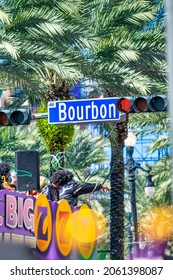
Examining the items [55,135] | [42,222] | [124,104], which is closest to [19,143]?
[55,135]

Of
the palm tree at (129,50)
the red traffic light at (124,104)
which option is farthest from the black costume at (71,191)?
the red traffic light at (124,104)

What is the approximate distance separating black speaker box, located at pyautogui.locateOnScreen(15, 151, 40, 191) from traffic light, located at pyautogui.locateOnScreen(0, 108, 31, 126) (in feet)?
2.64

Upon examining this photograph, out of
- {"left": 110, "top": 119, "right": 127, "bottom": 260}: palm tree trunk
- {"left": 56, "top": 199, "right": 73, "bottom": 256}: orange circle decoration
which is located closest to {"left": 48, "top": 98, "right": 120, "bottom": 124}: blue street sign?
{"left": 56, "top": 199, "right": 73, "bottom": 256}: orange circle decoration

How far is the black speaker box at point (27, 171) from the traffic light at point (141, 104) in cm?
250

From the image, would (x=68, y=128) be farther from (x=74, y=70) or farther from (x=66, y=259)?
(x=66, y=259)

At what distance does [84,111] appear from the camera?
20.3 m

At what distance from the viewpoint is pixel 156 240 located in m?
34.8

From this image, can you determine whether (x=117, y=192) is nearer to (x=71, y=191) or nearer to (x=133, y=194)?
(x=133, y=194)

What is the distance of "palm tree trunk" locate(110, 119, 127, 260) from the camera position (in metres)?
27.9

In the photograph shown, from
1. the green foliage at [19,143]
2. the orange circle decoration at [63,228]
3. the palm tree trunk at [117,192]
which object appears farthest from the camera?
the green foliage at [19,143]

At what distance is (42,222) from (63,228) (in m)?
1.41

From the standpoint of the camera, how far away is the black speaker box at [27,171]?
65.4 feet

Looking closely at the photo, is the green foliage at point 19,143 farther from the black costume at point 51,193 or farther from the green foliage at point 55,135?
the black costume at point 51,193
